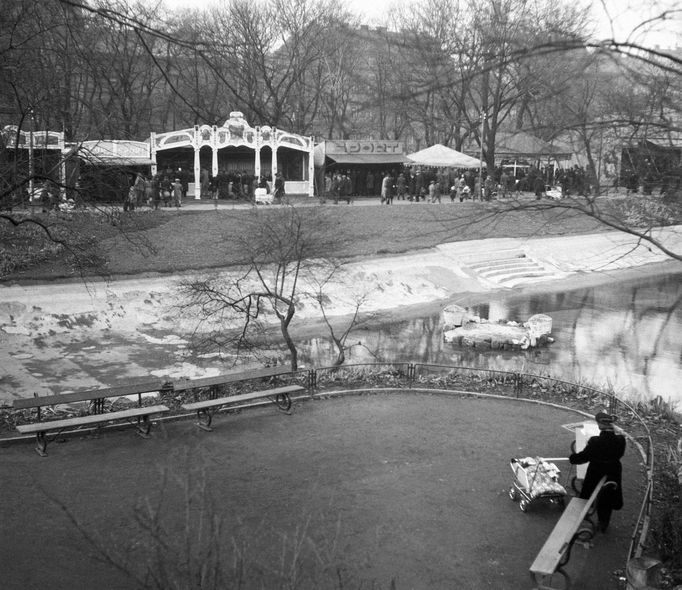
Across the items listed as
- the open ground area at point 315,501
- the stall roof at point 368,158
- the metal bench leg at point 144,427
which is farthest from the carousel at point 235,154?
the open ground area at point 315,501

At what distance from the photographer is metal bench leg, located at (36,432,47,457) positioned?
9922 mm

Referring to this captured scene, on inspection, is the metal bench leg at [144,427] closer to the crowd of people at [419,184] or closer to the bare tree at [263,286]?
the bare tree at [263,286]

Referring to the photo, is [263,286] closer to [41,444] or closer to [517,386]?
[517,386]

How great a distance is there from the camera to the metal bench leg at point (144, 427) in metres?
10.7

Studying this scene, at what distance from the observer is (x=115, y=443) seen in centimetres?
1040

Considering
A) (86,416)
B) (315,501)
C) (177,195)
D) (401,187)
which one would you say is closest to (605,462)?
(315,501)

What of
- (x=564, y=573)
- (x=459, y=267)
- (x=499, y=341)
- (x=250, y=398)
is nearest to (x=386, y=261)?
(x=459, y=267)

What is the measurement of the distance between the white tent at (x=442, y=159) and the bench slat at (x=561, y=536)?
39115 millimetres

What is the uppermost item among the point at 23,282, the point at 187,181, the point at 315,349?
the point at 187,181

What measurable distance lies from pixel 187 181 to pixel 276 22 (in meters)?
10.3

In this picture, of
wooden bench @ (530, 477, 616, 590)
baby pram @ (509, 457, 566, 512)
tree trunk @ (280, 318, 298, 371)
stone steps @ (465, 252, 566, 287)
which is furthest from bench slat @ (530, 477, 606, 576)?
stone steps @ (465, 252, 566, 287)

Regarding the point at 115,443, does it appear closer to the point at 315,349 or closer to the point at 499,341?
the point at 315,349

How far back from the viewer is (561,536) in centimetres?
693

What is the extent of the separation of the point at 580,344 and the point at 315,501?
657 inches
